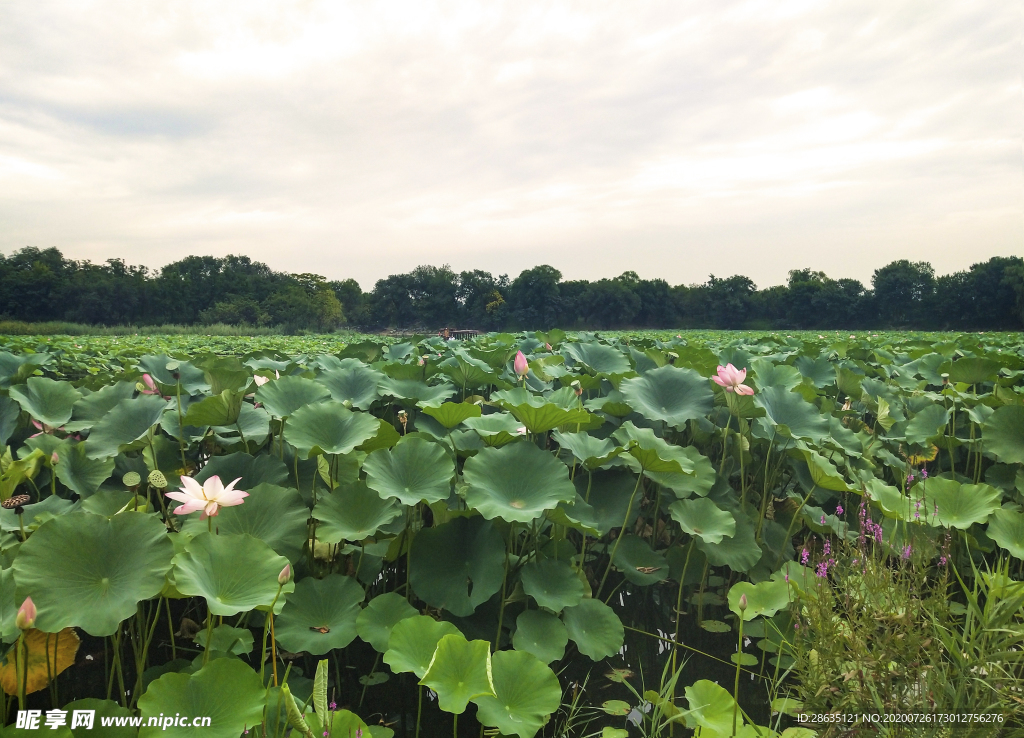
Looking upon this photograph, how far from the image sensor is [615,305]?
56938mm

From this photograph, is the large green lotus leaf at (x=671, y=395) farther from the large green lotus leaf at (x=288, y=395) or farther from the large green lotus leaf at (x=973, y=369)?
the large green lotus leaf at (x=973, y=369)

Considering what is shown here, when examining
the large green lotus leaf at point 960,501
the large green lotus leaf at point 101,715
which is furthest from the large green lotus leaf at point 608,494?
the large green lotus leaf at point 101,715

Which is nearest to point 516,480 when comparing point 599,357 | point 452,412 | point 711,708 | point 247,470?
point 452,412

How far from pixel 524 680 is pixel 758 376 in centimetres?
201

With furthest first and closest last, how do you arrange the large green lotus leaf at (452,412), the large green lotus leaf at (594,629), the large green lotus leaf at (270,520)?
the large green lotus leaf at (452,412) < the large green lotus leaf at (594,629) < the large green lotus leaf at (270,520)

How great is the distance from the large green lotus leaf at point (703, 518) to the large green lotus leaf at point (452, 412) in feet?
2.34

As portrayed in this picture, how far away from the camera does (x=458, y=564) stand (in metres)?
1.68

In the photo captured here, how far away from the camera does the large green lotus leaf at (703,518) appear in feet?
6.04

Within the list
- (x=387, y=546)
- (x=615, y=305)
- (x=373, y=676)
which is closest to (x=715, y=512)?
(x=387, y=546)

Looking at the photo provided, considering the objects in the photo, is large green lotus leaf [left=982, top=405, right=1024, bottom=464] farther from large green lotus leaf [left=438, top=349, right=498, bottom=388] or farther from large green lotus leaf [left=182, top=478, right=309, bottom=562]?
large green lotus leaf [left=182, top=478, right=309, bottom=562]

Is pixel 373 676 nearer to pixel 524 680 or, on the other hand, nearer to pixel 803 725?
pixel 524 680

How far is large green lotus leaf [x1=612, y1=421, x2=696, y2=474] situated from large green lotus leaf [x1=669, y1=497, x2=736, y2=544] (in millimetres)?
133

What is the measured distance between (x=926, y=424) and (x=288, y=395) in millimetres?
2690

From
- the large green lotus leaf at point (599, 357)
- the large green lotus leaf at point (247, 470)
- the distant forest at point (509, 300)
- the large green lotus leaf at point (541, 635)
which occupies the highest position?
the distant forest at point (509, 300)
